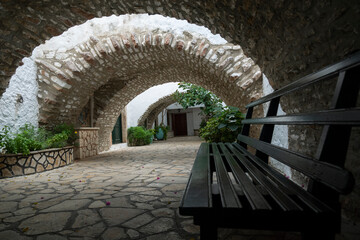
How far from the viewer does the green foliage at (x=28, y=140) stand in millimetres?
3906

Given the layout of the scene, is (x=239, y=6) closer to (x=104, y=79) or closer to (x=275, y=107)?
(x=275, y=107)

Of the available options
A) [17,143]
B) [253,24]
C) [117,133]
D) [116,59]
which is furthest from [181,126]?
[253,24]

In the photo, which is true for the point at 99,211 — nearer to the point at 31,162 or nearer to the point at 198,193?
the point at 198,193

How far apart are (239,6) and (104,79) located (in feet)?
16.5

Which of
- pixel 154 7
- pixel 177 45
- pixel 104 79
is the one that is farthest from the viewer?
pixel 104 79

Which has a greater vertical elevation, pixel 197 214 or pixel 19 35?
pixel 19 35

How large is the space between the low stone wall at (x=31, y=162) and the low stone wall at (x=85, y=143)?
119 cm

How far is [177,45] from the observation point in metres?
4.96

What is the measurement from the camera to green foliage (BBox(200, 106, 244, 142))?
13.2 feet

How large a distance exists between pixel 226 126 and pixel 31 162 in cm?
377

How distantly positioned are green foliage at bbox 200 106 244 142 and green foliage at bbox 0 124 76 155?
11.1 ft

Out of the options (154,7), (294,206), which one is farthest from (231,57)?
(294,206)

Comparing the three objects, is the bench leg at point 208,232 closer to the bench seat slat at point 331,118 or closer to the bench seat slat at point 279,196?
the bench seat slat at point 279,196

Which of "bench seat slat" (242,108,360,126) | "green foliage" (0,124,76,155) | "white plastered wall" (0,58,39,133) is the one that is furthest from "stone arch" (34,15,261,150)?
"bench seat slat" (242,108,360,126)
